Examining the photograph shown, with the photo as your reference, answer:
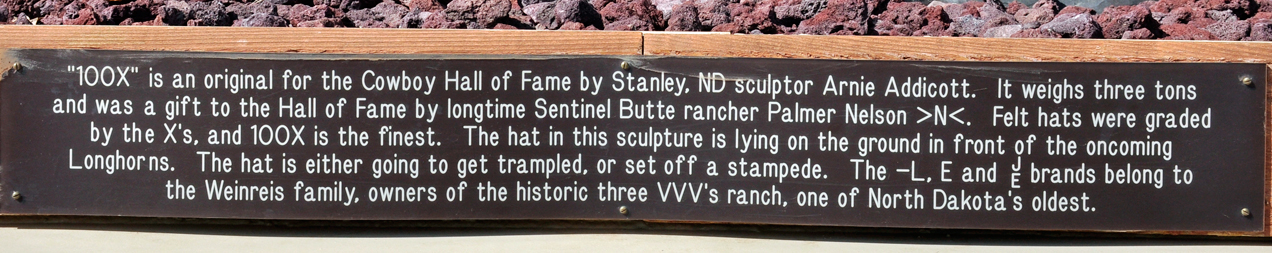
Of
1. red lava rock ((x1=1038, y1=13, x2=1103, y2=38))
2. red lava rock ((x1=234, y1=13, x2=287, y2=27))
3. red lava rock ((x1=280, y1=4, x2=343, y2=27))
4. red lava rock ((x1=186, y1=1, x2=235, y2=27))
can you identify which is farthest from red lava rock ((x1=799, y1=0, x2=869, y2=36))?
red lava rock ((x1=186, y1=1, x2=235, y2=27))

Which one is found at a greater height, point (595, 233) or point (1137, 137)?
point (1137, 137)

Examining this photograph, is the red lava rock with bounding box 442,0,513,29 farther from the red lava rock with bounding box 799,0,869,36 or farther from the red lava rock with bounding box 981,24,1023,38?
the red lava rock with bounding box 981,24,1023,38

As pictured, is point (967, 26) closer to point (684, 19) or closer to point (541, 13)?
point (684, 19)

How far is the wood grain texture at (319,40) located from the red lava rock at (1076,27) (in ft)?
5.12

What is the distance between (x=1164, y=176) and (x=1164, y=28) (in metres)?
1.14

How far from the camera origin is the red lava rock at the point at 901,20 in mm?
3779

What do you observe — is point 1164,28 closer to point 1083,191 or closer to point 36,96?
point 1083,191

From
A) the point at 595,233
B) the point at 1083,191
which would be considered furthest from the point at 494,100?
the point at 1083,191

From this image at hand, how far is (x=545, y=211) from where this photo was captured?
3.01 meters

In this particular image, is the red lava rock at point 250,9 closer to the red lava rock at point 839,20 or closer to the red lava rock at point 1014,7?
the red lava rock at point 839,20

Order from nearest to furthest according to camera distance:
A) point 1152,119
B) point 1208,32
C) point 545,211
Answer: point 1152,119
point 545,211
point 1208,32

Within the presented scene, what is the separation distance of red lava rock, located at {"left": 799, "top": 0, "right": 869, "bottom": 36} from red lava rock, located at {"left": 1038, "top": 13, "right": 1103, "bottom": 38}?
0.61 metres

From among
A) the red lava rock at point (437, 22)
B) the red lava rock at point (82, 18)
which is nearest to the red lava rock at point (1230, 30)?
the red lava rock at point (437, 22)

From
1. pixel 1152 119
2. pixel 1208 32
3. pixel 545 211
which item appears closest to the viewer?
pixel 1152 119
